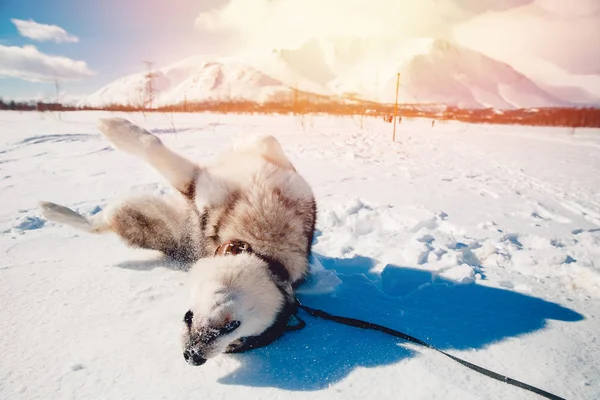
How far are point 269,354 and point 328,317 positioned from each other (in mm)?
367

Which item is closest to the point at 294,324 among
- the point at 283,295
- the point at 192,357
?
the point at 283,295

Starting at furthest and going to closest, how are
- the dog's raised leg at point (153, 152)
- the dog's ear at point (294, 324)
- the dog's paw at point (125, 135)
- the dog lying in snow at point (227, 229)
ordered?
1. the dog's paw at point (125, 135)
2. the dog's raised leg at point (153, 152)
3. the dog's ear at point (294, 324)
4. the dog lying in snow at point (227, 229)

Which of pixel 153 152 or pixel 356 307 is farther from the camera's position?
pixel 153 152

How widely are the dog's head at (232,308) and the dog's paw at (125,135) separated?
1.17 meters

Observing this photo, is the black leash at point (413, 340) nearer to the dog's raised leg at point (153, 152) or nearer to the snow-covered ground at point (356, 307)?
the snow-covered ground at point (356, 307)

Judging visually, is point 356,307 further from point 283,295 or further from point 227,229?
point 227,229

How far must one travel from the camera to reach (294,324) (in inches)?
66.3

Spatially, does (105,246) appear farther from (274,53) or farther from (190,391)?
(274,53)

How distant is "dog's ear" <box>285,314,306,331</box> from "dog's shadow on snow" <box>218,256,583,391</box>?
33 millimetres

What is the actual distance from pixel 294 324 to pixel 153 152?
1408mm

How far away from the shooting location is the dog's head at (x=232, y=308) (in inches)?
47.4

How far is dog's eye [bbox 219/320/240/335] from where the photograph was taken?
4.03 ft

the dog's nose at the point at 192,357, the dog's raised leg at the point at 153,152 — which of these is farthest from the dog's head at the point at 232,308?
the dog's raised leg at the point at 153,152

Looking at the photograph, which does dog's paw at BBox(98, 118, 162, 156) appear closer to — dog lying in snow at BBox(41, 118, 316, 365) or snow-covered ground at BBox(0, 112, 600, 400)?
dog lying in snow at BBox(41, 118, 316, 365)
